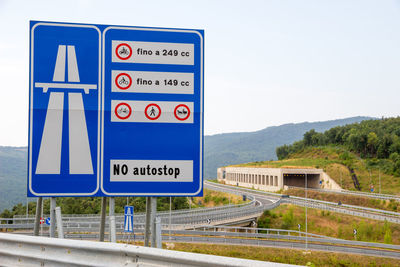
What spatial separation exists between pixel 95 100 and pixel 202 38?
2.13 m

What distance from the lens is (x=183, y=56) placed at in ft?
23.3

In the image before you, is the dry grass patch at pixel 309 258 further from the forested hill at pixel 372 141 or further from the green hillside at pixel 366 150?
the forested hill at pixel 372 141

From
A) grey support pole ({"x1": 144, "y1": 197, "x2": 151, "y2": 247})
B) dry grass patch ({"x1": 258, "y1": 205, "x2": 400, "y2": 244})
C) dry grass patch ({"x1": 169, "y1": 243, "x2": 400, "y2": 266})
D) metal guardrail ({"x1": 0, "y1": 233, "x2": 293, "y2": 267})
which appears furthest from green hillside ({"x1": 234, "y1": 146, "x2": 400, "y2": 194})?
metal guardrail ({"x1": 0, "y1": 233, "x2": 293, "y2": 267})

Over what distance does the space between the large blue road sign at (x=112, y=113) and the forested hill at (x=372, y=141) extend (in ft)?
337

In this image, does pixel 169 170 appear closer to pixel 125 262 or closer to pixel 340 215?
pixel 125 262

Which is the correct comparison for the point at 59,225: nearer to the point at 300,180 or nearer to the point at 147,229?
the point at 147,229

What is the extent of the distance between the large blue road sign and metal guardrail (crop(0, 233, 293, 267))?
1.05 m

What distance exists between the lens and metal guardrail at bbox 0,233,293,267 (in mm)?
4221

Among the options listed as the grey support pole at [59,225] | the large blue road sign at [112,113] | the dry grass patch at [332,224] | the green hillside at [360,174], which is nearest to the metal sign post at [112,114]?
the large blue road sign at [112,113]

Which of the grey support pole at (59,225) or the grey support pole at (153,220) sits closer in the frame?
the grey support pole at (59,225)

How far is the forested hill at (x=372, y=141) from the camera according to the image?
360 feet

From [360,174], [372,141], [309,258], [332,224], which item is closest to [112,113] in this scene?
[309,258]

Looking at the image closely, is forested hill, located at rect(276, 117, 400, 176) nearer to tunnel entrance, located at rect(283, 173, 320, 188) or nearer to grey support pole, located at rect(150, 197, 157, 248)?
tunnel entrance, located at rect(283, 173, 320, 188)

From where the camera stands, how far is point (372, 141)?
123 m
